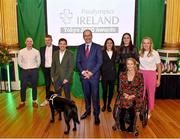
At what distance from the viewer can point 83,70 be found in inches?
155

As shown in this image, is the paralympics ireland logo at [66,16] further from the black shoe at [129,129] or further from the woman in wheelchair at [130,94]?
the black shoe at [129,129]

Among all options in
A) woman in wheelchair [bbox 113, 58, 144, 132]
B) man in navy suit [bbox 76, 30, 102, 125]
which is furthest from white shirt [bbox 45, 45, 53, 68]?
woman in wheelchair [bbox 113, 58, 144, 132]

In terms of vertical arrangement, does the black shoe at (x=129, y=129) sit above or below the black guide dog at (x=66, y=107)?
below

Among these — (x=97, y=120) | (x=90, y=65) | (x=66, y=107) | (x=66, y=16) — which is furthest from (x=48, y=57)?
(x=66, y=16)

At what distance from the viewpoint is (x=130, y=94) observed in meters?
3.52

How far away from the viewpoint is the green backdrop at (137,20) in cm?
630

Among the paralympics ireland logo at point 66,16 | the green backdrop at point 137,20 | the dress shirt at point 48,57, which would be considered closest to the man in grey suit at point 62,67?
the dress shirt at point 48,57

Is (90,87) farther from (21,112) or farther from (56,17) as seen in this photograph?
(56,17)

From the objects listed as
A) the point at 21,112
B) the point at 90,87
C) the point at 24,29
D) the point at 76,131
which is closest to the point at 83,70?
the point at 90,87

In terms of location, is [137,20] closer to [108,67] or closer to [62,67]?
[108,67]

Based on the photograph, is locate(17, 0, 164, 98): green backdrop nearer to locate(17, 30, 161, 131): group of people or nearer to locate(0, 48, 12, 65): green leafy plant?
locate(0, 48, 12, 65): green leafy plant

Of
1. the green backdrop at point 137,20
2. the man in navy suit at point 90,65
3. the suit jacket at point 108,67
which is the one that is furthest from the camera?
the green backdrop at point 137,20

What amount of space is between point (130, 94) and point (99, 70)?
2.32 feet

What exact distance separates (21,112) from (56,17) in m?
2.90
